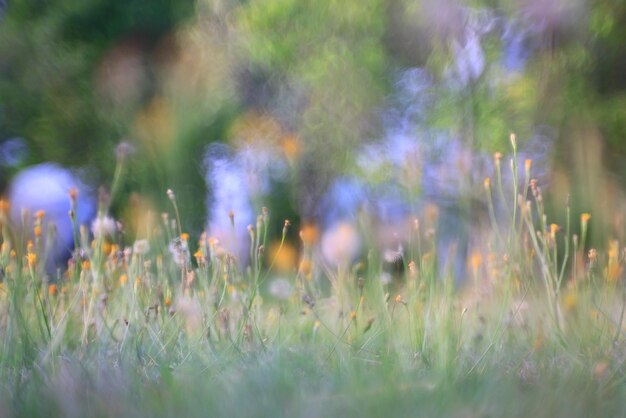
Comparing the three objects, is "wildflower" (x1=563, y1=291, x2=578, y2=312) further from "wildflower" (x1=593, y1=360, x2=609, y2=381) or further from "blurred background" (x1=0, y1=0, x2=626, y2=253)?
"blurred background" (x1=0, y1=0, x2=626, y2=253)

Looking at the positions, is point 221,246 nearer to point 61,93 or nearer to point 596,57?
point 596,57

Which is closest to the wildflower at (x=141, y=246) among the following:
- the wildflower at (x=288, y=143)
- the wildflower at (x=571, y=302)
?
the wildflower at (x=571, y=302)

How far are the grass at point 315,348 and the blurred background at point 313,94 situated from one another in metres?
2.72

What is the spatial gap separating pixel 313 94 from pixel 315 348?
17.2 ft

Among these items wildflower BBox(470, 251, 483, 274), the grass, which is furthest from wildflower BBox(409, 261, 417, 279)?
wildflower BBox(470, 251, 483, 274)

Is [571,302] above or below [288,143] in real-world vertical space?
below

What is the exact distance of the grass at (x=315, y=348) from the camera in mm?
1652

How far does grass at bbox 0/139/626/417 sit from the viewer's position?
165cm

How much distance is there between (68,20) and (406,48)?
3.79 m

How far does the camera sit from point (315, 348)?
2.42 m

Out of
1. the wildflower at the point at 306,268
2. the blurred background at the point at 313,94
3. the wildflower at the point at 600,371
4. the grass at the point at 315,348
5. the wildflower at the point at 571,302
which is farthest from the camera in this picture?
the blurred background at the point at 313,94


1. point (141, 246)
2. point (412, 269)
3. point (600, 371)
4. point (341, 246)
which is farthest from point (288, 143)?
point (600, 371)

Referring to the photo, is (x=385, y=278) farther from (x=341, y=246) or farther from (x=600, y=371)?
(x=600, y=371)

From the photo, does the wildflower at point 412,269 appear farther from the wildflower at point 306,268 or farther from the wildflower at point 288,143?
the wildflower at point 288,143
